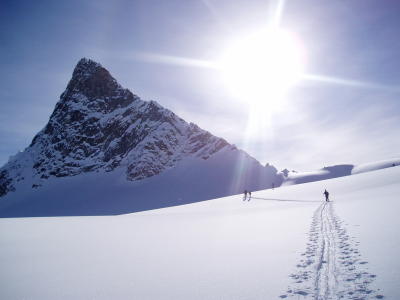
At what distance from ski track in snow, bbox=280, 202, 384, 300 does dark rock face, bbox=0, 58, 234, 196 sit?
8631 cm

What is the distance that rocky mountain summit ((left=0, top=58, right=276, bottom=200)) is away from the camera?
323 ft

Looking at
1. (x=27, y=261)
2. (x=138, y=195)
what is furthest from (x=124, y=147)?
(x=27, y=261)

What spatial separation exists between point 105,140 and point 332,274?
11316cm

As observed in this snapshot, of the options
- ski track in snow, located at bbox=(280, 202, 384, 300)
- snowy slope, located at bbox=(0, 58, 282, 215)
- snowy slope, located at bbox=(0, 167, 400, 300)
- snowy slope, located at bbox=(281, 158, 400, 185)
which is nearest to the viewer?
ski track in snow, located at bbox=(280, 202, 384, 300)

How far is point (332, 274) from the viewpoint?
5574 millimetres

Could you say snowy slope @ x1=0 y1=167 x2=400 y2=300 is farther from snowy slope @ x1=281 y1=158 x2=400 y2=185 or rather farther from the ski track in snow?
snowy slope @ x1=281 y1=158 x2=400 y2=185

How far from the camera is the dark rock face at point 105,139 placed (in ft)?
324

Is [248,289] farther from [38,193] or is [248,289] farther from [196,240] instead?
[38,193]

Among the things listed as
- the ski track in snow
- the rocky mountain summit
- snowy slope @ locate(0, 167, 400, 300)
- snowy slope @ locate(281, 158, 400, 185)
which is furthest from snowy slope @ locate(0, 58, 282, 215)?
the ski track in snow

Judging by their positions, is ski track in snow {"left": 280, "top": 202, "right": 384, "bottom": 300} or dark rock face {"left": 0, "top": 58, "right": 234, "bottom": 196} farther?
dark rock face {"left": 0, "top": 58, "right": 234, "bottom": 196}

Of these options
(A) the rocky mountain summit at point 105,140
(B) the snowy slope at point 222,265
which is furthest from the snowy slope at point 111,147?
(B) the snowy slope at point 222,265

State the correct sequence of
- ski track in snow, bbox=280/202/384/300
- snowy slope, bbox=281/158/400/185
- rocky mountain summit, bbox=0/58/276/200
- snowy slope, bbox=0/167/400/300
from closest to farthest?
1. ski track in snow, bbox=280/202/384/300
2. snowy slope, bbox=0/167/400/300
3. rocky mountain summit, bbox=0/58/276/200
4. snowy slope, bbox=281/158/400/185

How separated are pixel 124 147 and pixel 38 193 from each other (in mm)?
34271

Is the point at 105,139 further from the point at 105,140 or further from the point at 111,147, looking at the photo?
the point at 111,147
